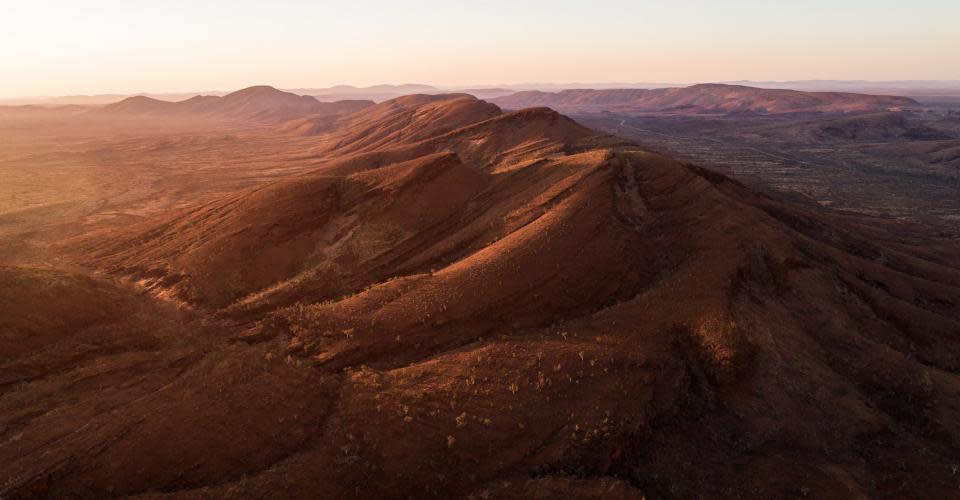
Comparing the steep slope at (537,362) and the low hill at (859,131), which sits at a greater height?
the low hill at (859,131)

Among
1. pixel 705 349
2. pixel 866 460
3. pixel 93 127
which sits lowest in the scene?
pixel 866 460

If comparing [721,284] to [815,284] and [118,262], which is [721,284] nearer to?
[815,284]

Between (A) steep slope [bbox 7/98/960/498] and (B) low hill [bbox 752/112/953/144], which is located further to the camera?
(B) low hill [bbox 752/112/953/144]

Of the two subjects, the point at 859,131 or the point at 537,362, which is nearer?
the point at 537,362

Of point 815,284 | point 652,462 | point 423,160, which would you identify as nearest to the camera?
point 652,462

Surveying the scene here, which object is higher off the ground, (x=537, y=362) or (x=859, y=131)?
(x=859, y=131)

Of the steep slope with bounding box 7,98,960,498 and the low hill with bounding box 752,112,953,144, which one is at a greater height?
the low hill with bounding box 752,112,953,144

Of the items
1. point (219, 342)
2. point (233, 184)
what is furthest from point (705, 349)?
point (233, 184)

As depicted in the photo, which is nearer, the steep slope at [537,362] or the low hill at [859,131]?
the steep slope at [537,362]
